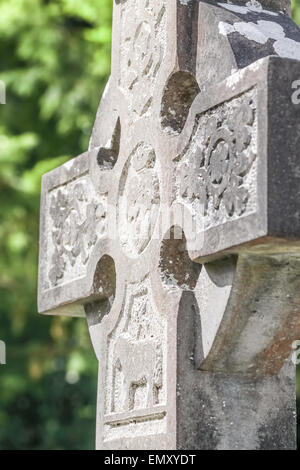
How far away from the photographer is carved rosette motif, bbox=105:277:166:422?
Answer: 2891mm

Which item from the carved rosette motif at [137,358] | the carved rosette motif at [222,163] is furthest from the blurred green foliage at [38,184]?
the carved rosette motif at [222,163]

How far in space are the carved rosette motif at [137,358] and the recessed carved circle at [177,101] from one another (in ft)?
1.44

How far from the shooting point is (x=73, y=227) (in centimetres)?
352

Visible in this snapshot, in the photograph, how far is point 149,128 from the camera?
3.10 meters

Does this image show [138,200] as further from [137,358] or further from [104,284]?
[137,358]

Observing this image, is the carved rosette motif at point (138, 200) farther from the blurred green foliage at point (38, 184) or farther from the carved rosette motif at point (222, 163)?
the blurred green foliage at point (38, 184)

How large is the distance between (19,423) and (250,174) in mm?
5989

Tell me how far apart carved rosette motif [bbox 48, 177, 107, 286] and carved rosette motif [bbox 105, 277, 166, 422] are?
316 mm

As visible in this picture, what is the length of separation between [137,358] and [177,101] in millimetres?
732

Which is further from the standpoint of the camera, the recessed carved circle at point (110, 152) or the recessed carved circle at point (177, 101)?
the recessed carved circle at point (110, 152)

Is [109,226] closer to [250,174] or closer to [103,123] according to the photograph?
[103,123]

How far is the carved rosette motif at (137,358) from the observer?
289 cm
